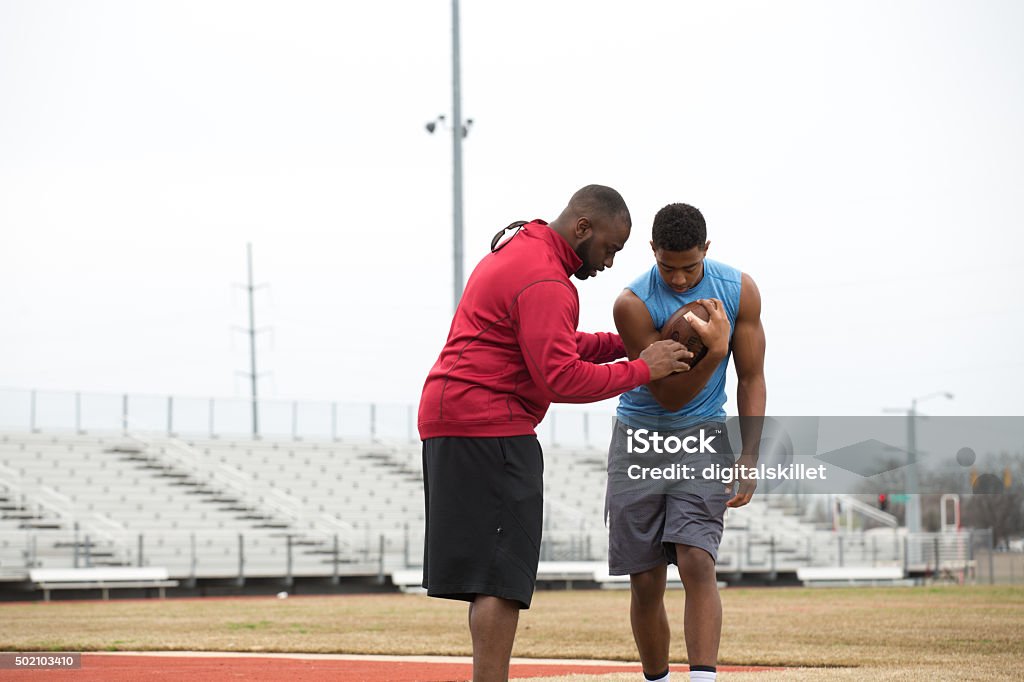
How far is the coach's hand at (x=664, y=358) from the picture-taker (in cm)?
514

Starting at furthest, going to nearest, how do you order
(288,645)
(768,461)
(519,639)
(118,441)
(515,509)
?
(118,441) < (519,639) < (288,645) < (768,461) < (515,509)

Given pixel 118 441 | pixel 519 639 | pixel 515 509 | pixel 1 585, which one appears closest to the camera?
pixel 515 509

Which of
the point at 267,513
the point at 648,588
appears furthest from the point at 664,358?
the point at 267,513

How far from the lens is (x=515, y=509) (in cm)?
491

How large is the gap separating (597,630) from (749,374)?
725 cm

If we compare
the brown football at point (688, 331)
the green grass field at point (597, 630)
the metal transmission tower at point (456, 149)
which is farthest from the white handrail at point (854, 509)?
the brown football at point (688, 331)

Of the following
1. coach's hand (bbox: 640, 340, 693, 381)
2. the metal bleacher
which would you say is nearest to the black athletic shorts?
coach's hand (bbox: 640, 340, 693, 381)

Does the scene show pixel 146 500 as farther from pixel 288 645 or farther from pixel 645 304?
pixel 645 304

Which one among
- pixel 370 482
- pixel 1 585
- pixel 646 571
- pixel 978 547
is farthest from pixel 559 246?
pixel 370 482

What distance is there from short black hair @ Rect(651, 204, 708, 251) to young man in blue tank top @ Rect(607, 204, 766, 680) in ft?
0.16

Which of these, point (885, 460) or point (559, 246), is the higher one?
point (559, 246)

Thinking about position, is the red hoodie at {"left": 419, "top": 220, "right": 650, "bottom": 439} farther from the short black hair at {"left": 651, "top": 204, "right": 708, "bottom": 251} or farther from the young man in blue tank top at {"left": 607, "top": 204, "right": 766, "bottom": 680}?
the young man in blue tank top at {"left": 607, "top": 204, "right": 766, "bottom": 680}

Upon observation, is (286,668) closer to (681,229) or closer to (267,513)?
(681,229)

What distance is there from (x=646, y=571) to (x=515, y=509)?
3.95 ft
